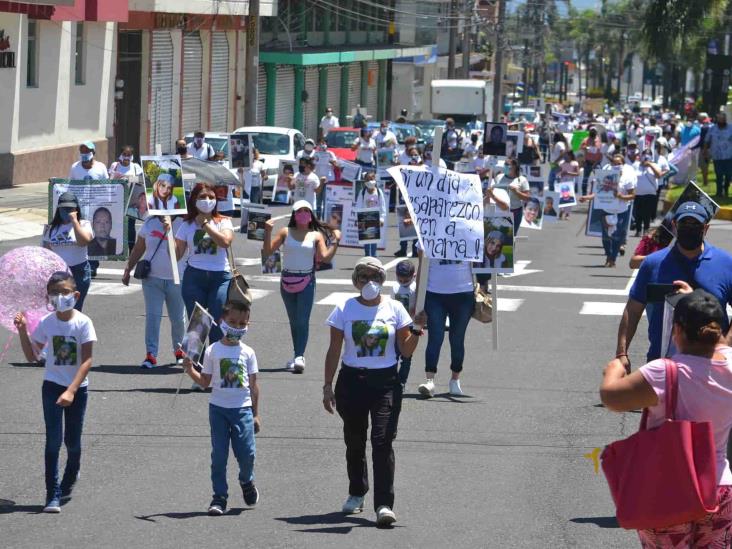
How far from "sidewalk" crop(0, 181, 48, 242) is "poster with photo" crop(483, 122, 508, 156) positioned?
8.23 metres

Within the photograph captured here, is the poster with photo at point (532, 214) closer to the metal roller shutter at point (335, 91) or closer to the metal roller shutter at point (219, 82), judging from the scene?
the metal roller shutter at point (219, 82)

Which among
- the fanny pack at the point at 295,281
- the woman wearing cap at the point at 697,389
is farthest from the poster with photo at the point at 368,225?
the woman wearing cap at the point at 697,389

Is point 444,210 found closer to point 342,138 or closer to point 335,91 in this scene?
point 342,138

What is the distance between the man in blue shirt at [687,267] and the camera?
8172 mm

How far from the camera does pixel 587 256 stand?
2567cm

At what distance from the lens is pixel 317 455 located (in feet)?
35.3

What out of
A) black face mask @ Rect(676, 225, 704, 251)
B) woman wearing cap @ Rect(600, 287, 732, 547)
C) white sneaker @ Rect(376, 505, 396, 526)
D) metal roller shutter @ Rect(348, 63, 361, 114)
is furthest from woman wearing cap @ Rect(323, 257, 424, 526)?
metal roller shutter @ Rect(348, 63, 361, 114)

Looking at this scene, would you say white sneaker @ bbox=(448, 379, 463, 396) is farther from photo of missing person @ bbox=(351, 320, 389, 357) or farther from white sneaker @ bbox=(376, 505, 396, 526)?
white sneaker @ bbox=(376, 505, 396, 526)

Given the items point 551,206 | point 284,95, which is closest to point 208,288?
point 551,206

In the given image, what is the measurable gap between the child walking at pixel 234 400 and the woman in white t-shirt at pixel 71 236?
447 centimetres

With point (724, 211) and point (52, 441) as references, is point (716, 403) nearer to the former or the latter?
point (52, 441)

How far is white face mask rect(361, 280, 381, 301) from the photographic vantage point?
9.11 m

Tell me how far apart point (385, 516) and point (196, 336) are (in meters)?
1.73

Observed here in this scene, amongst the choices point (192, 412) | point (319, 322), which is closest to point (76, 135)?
point (319, 322)
